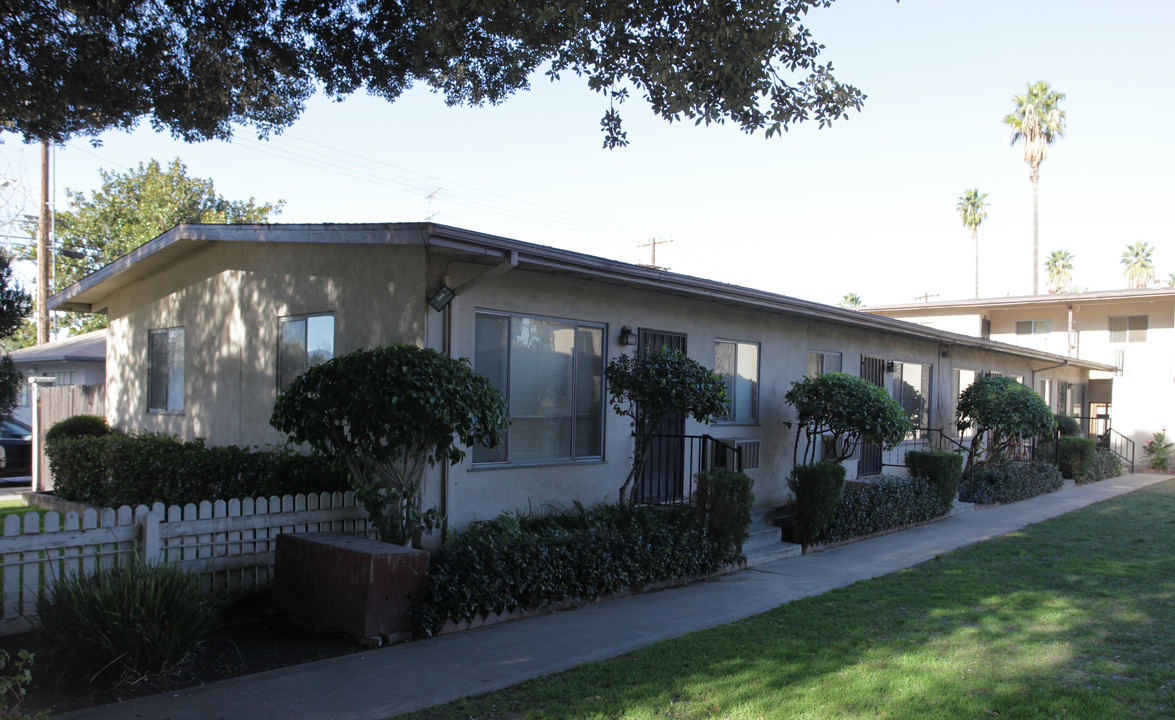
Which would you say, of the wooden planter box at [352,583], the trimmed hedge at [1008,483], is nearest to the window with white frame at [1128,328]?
the trimmed hedge at [1008,483]

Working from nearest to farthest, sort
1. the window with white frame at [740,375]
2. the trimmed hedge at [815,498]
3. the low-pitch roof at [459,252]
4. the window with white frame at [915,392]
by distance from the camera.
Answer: the low-pitch roof at [459,252]
the trimmed hedge at [815,498]
the window with white frame at [740,375]
the window with white frame at [915,392]

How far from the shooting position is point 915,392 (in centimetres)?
1686

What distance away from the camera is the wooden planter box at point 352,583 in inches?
230

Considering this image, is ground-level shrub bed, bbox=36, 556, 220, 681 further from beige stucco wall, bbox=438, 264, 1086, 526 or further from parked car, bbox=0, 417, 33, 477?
parked car, bbox=0, 417, 33, 477

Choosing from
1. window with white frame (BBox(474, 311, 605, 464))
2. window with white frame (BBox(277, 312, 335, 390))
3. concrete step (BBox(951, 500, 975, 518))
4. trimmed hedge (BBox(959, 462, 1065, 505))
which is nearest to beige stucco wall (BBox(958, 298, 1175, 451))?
trimmed hedge (BBox(959, 462, 1065, 505))

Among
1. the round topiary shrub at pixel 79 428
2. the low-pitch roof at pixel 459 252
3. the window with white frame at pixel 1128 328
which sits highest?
the window with white frame at pixel 1128 328

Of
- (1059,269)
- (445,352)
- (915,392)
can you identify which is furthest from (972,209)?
(445,352)

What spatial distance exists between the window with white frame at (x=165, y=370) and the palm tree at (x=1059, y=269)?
58.2 meters

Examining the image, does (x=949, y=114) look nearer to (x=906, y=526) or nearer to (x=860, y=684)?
(x=906, y=526)

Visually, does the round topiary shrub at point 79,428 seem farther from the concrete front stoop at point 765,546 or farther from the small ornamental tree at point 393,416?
the concrete front stoop at point 765,546

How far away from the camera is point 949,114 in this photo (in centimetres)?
1202

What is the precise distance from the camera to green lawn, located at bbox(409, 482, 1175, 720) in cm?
470

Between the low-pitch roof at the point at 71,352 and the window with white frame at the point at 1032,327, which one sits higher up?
the window with white frame at the point at 1032,327

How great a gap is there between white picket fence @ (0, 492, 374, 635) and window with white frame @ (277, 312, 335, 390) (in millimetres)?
2025
